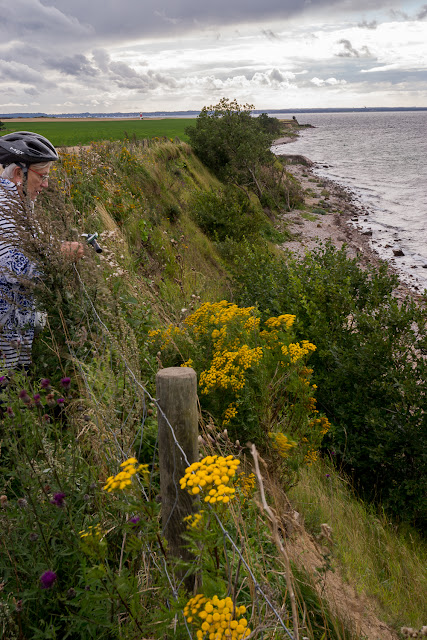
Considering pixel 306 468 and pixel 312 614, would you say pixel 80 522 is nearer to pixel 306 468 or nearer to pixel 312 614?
pixel 312 614

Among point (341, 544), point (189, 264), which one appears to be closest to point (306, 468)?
point (341, 544)

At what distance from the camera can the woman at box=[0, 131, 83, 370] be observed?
3070mm

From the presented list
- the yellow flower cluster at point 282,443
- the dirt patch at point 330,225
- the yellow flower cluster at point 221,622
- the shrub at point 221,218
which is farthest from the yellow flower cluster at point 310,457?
the dirt patch at point 330,225

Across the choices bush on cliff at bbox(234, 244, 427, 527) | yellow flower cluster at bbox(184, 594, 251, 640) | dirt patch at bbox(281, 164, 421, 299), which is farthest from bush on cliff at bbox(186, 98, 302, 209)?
yellow flower cluster at bbox(184, 594, 251, 640)

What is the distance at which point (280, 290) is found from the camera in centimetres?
751

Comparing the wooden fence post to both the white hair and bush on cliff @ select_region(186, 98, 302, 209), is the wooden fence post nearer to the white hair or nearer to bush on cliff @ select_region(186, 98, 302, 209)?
the white hair

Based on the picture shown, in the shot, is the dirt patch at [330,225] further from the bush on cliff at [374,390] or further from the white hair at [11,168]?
the white hair at [11,168]

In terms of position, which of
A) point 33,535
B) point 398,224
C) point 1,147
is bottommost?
point 398,224

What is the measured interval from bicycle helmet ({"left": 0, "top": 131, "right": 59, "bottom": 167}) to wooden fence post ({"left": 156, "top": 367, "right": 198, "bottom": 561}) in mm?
2337

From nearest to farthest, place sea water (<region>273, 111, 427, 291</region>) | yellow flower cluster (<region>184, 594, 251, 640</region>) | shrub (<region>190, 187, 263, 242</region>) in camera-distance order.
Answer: yellow flower cluster (<region>184, 594, 251, 640</region>)
shrub (<region>190, 187, 263, 242</region>)
sea water (<region>273, 111, 427, 291</region>)

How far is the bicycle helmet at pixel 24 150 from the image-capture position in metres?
3.05

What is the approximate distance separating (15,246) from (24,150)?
0.73m

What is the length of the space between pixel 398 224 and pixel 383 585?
29690mm

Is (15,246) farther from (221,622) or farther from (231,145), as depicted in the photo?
(231,145)
